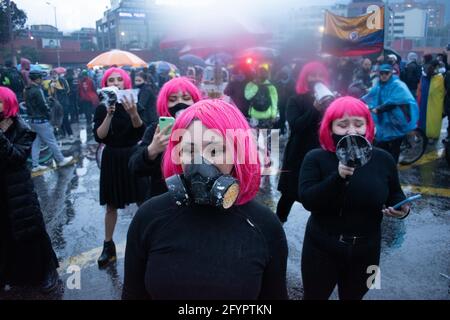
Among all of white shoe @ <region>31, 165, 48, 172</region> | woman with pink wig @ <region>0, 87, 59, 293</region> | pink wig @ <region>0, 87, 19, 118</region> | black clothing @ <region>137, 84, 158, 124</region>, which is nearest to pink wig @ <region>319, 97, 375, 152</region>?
woman with pink wig @ <region>0, 87, 59, 293</region>

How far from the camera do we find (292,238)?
455 centimetres

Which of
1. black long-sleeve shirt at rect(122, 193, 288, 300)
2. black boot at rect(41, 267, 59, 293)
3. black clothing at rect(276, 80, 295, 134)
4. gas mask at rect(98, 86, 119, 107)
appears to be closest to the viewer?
black long-sleeve shirt at rect(122, 193, 288, 300)

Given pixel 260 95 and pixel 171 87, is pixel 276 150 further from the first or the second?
pixel 171 87

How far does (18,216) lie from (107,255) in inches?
39.4

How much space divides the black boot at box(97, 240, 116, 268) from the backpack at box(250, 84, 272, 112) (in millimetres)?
4704

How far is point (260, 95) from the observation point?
7918mm

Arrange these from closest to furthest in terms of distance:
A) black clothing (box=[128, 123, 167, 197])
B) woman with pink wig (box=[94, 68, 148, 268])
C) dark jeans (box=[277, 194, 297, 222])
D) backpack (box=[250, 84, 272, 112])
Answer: black clothing (box=[128, 123, 167, 197]), woman with pink wig (box=[94, 68, 148, 268]), dark jeans (box=[277, 194, 297, 222]), backpack (box=[250, 84, 272, 112])

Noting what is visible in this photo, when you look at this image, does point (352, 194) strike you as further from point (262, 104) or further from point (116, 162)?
point (262, 104)

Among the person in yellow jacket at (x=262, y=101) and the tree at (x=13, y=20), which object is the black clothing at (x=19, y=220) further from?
the tree at (x=13, y=20)

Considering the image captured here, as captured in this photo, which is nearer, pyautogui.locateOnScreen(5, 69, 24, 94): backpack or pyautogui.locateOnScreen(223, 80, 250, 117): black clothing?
pyautogui.locateOnScreen(223, 80, 250, 117): black clothing

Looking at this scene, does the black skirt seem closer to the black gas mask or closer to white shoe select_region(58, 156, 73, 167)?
the black gas mask

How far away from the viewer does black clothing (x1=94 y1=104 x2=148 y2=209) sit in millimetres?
3768

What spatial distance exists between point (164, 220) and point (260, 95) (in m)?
6.63
